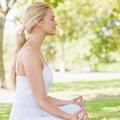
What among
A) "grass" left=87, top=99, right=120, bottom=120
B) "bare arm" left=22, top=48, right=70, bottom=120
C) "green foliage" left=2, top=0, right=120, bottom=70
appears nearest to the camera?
"bare arm" left=22, top=48, right=70, bottom=120

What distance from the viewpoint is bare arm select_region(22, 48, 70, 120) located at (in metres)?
3.10

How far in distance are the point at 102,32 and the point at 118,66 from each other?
5703 millimetres

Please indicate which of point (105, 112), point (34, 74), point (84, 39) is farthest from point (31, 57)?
point (84, 39)

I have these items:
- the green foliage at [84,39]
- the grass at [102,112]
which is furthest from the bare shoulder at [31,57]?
the green foliage at [84,39]

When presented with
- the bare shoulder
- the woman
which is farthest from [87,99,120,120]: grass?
the bare shoulder

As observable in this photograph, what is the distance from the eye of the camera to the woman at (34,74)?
312 cm

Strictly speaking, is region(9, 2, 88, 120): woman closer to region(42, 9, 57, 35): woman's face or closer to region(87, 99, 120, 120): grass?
region(42, 9, 57, 35): woman's face

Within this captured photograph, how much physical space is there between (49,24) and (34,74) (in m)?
0.43

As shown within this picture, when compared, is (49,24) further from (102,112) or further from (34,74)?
(102,112)

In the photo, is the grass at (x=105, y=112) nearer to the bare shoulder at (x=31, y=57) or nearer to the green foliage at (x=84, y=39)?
the bare shoulder at (x=31, y=57)

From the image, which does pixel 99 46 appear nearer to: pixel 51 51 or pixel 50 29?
pixel 51 51

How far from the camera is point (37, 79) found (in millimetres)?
3098

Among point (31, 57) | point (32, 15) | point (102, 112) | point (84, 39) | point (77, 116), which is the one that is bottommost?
point (84, 39)

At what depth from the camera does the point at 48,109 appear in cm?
315
